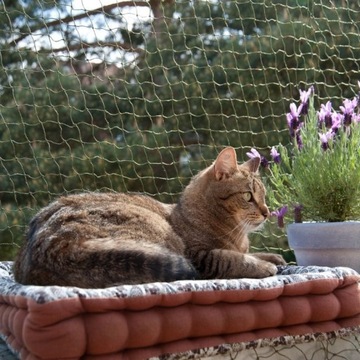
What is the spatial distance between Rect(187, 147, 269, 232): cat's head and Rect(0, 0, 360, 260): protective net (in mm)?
827

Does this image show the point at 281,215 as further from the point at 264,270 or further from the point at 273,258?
the point at 264,270

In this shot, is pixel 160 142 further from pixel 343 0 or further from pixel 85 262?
pixel 85 262

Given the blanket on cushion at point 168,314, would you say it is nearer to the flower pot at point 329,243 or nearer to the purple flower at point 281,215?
the flower pot at point 329,243

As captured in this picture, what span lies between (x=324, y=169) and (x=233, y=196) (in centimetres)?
23

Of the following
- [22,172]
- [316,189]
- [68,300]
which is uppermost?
[68,300]

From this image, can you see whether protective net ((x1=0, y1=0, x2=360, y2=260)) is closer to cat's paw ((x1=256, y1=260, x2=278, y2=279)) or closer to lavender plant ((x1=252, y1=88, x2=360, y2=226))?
lavender plant ((x1=252, y1=88, x2=360, y2=226))

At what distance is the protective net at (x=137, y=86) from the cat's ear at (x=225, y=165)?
2.72 feet

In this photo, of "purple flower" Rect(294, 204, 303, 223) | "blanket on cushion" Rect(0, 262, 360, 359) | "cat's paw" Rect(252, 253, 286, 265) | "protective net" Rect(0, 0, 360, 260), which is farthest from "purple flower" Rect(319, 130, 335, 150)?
"protective net" Rect(0, 0, 360, 260)

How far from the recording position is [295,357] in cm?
110

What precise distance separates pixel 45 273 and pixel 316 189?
68 centimetres

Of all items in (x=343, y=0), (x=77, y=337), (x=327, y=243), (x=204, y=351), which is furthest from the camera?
(x=343, y=0)

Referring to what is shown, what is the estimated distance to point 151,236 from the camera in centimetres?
135

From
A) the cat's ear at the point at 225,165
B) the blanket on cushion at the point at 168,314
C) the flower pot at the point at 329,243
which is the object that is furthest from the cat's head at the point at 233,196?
the blanket on cushion at the point at 168,314

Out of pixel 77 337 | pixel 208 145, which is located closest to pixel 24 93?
pixel 208 145
